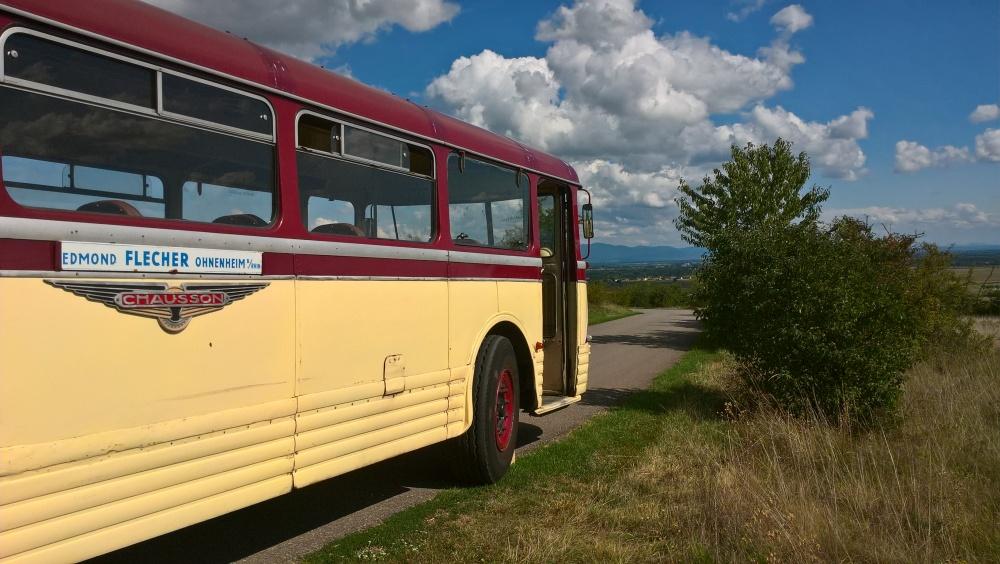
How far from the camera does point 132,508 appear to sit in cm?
352

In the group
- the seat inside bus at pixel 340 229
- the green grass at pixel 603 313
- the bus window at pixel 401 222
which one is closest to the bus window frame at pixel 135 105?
the seat inside bus at pixel 340 229

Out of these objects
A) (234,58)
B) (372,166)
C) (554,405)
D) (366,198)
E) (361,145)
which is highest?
(234,58)

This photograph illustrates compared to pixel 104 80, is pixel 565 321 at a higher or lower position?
lower

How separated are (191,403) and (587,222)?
18.4 feet

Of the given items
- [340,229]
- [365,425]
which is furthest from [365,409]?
[340,229]

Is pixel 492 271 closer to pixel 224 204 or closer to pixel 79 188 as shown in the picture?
pixel 224 204

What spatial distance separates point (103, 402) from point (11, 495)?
0.49 m

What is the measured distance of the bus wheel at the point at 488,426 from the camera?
21.0 ft

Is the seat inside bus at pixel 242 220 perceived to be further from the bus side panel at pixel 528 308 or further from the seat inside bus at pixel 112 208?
the bus side panel at pixel 528 308

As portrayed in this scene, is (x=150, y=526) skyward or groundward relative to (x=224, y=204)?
groundward

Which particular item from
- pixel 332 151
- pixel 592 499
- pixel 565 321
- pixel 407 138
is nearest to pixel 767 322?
pixel 565 321

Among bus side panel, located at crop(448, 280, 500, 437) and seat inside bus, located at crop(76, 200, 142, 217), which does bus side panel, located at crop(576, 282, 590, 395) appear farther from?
seat inside bus, located at crop(76, 200, 142, 217)

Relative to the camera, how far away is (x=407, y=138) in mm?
5660

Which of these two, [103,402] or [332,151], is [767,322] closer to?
[332,151]
